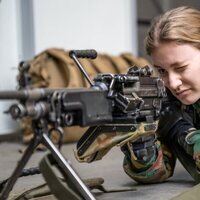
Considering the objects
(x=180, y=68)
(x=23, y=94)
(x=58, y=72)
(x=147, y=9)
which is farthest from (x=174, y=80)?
(x=147, y=9)

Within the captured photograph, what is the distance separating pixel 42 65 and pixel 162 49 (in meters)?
1.60

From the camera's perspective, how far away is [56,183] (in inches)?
38.0

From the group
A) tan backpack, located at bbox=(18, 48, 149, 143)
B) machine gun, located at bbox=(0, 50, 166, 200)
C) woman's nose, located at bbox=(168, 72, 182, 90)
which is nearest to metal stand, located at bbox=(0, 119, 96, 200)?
machine gun, located at bbox=(0, 50, 166, 200)

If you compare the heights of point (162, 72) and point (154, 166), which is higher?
point (162, 72)

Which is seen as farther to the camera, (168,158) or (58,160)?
(168,158)

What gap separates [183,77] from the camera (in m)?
1.29

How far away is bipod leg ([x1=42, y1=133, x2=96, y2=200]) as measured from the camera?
0.93 m

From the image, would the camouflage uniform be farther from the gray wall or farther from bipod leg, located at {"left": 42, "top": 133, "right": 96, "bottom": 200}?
the gray wall

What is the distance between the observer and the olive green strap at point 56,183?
96cm

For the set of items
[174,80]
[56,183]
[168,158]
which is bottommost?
[168,158]

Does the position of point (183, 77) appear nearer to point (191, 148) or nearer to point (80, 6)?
point (191, 148)

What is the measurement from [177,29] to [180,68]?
11 cm

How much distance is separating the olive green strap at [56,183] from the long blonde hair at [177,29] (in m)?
0.52

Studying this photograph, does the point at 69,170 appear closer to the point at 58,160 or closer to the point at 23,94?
the point at 58,160
